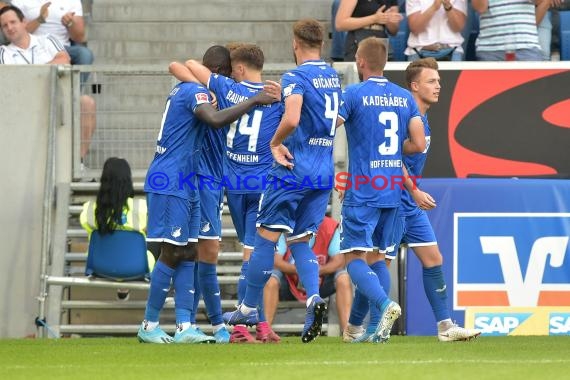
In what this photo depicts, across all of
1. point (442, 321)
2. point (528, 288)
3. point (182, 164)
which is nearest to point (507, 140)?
point (528, 288)

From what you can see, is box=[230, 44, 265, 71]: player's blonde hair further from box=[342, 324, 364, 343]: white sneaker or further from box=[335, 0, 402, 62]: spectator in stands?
box=[335, 0, 402, 62]: spectator in stands

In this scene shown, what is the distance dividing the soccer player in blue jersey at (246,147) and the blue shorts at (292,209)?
0.78 m

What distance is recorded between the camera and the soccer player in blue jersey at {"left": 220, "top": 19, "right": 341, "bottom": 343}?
9953mm

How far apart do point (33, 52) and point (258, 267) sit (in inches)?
232

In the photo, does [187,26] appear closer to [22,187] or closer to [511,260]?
[22,187]

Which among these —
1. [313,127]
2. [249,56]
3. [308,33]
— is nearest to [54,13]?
[249,56]

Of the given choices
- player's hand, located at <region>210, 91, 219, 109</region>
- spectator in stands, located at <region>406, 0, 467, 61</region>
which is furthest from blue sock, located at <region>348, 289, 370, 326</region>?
spectator in stands, located at <region>406, 0, 467, 61</region>

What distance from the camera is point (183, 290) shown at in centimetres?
1038

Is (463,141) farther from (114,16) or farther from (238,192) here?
(114,16)

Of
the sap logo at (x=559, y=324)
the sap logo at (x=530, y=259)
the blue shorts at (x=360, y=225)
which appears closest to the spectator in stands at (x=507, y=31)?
the sap logo at (x=530, y=259)

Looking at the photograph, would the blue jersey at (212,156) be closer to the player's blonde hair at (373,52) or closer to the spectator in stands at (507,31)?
the player's blonde hair at (373,52)

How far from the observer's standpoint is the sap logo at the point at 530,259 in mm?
13219

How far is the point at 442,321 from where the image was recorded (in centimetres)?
1061

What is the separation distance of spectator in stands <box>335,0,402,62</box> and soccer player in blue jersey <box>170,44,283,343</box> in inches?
155
